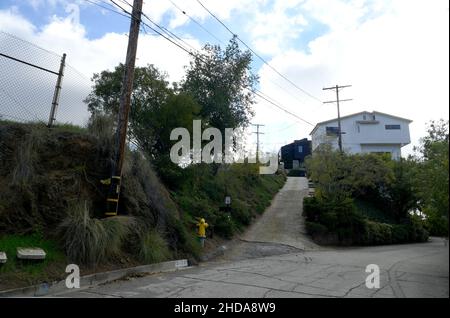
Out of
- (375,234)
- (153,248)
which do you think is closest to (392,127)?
(375,234)

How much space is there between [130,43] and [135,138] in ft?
17.7

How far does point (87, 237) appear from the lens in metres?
9.55

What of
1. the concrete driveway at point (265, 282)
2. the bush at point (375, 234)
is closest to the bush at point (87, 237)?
the concrete driveway at point (265, 282)

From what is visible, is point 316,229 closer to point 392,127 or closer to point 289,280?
point 289,280

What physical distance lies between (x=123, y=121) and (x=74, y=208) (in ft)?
8.94

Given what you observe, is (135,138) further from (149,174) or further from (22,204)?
(22,204)

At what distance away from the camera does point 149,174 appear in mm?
13562

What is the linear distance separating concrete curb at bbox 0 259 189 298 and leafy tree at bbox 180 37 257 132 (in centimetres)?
1177

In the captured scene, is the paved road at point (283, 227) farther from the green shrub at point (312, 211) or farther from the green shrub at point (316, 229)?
the green shrub at point (312, 211)

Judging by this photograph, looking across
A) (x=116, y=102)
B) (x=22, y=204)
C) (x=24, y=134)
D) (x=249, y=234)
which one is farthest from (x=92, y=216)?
(x=249, y=234)

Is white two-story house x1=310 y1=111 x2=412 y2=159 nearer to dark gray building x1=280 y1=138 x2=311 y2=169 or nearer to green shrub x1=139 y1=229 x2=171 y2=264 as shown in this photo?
dark gray building x1=280 y1=138 x2=311 y2=169

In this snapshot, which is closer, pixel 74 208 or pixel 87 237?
pixel 87 237

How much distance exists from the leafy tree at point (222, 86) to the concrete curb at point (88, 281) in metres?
11.8

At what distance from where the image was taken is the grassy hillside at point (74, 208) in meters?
9.26
